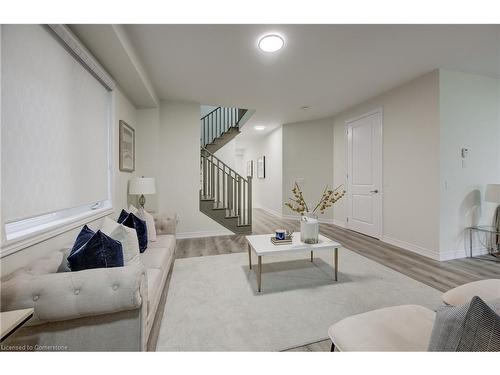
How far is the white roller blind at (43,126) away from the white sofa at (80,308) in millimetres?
517

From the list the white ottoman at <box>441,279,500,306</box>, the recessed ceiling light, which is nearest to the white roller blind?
the recessed ceiling light

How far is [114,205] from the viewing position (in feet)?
8.57

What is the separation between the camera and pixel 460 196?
112 inches

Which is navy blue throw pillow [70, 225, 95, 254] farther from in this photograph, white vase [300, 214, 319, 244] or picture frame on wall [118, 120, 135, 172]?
white vase [300, 214, 319, 244]

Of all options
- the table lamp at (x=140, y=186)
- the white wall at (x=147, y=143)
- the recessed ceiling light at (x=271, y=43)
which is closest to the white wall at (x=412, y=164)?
the recessed ceiling light at (x=271, y=43)

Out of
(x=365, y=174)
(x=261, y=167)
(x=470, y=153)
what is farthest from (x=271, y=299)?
(x=261, y=167)

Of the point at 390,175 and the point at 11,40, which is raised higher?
the point at 11,40

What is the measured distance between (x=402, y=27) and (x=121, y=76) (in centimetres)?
309

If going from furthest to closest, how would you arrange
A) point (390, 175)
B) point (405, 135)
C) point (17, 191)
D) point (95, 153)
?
point (390, 175) → point (405, 135) → point (95, 153) → point (17, 191)

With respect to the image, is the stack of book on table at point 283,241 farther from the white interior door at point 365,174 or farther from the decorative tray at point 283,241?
the white interior door at point 365,174

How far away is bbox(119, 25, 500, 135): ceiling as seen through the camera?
2.00 m

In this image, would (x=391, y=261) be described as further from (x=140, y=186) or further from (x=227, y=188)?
(x=140, y=186)
